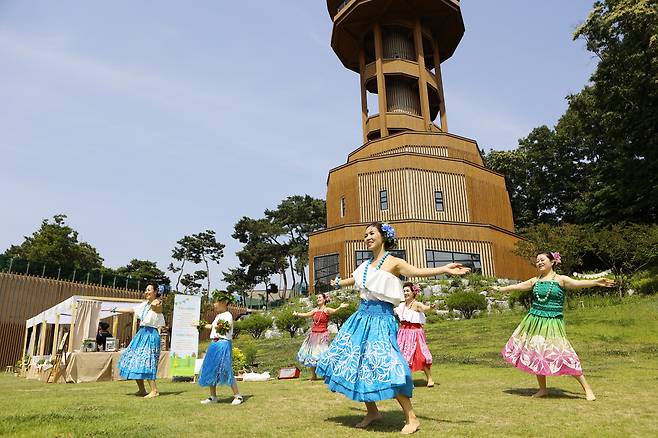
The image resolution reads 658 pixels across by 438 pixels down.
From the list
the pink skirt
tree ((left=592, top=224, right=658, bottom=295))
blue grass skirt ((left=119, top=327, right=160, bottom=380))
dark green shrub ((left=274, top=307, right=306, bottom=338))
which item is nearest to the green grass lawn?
the pink skirt

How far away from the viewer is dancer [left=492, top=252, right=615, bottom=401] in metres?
7.28

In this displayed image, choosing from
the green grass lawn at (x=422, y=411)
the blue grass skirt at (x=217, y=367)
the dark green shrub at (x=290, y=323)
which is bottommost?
the green grass lawn at (x=422, y=411)

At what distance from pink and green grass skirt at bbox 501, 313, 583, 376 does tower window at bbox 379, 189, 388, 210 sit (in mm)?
27576

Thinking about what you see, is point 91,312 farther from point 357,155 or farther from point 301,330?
point 357,155

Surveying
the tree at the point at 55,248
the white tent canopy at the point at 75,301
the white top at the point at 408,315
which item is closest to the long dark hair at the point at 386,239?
the white top at the point at 408,315

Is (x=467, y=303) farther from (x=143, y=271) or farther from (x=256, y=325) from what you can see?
(x=143, y=271)

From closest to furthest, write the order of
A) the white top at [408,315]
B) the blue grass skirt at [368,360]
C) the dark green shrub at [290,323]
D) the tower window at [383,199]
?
1. the blue grass skirt at [368,360]
2. the white top at [408,315]
3. the dark green shrub at [290,323]
4. the tower window at [383,199]

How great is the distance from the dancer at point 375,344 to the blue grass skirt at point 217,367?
9.92 ft

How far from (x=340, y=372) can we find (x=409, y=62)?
43328 mm

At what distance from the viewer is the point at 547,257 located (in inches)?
306

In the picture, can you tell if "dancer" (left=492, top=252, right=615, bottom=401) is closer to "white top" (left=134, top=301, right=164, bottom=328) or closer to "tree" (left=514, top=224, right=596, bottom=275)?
"white top" (left=134, top=301, right=164, bottom=328)

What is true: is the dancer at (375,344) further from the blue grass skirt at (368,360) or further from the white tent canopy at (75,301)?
the white tent canopy at (75,301)

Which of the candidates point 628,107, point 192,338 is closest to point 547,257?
point 192,338

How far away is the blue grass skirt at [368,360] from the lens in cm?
483
